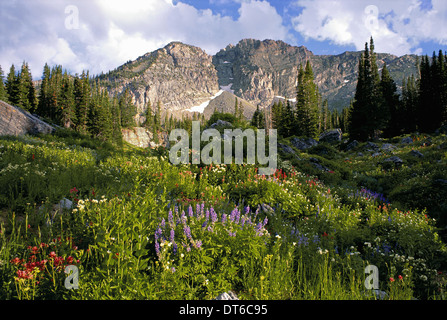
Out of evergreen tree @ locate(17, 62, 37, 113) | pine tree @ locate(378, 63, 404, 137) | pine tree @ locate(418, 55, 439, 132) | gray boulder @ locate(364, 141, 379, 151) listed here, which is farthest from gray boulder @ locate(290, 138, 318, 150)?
evergreen tree @ locate(17, 62, 37, 113)

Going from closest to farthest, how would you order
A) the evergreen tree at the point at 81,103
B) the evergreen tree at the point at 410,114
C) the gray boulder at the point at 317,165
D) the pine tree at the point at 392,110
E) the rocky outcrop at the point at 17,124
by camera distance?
1. the gray boulder at the point at 317,165
2. the rocky outcrop at the point at 17,124
3. the evergreen tree at the point at 410,114
4. the pine tree at the point at 392,110
5. the evergreen tree at the point at 81,103

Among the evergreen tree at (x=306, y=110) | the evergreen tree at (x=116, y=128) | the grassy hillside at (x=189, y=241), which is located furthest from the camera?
the evergreen tree at (x=116, y=128)

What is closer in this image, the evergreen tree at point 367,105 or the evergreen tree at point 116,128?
the evergreen tree at point 367,105

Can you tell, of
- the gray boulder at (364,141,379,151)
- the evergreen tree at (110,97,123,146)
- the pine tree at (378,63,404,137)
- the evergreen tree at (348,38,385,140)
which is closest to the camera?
the gray boulder at (364,141,379,151)

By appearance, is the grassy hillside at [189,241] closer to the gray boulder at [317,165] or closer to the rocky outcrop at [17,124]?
the gray boulder at [317,165]

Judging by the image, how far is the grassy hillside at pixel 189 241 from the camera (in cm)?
263

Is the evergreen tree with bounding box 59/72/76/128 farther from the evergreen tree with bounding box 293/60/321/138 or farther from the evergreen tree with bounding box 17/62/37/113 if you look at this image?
the evergreen tree with bounding box 293/60/321/138

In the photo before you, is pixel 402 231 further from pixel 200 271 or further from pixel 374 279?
pixel 200 271

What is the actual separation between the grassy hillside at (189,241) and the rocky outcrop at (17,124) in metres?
9.93

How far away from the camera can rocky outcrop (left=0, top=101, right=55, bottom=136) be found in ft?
48.3

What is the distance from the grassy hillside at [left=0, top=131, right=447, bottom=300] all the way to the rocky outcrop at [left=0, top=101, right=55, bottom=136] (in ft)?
32.6

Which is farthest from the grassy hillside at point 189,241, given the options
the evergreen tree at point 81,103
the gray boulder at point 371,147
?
the evergreen tree at point 81,103

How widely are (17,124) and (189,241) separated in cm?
1860

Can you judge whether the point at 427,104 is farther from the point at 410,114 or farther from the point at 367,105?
the point at 367,105
